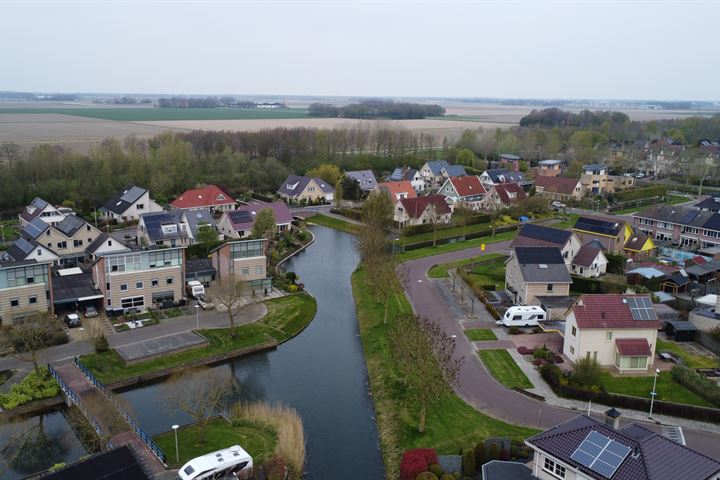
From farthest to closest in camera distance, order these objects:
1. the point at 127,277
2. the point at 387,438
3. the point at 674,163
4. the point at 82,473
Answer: the point at 674,163, the point at 127,277, the point at 387,438, the point at 82,473

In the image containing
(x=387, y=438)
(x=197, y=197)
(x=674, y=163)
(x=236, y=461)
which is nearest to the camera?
(x=236, y=461)

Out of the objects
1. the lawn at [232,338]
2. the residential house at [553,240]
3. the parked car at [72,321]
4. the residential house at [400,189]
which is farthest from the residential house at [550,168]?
the parked car at [72,321]

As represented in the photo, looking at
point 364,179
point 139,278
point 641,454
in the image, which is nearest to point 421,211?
point 364,179

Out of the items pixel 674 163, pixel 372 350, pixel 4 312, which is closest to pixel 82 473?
pixel 372 350

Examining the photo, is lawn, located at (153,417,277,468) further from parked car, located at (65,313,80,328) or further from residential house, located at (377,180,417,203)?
residential house, located at (377,180,417,203)

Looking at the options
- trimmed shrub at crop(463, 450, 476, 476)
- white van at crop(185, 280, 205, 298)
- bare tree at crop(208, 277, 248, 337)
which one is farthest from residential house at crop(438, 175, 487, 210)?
trimmed shrub at crop(463, 450, 476, 476)

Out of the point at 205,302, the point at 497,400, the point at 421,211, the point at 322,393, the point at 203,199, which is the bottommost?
the point at 322,393

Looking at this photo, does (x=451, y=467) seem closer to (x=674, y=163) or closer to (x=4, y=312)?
(x=4, y=312)

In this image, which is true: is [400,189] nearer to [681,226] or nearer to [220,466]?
[681,226]
